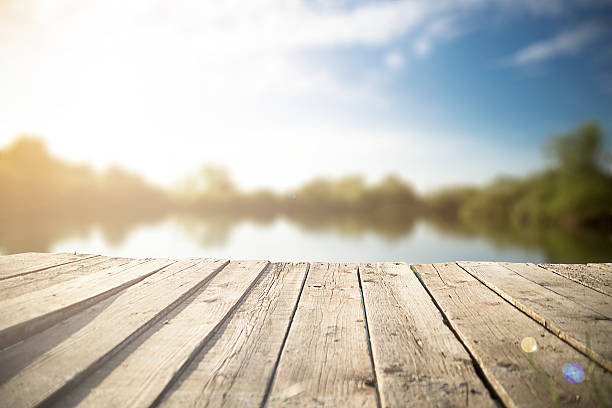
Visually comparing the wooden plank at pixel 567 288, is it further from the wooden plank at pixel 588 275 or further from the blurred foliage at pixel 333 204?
the blurred foliage at pixel 333 204

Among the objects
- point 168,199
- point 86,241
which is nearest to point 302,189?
point 168,199

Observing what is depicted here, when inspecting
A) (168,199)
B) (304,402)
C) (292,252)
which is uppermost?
(168,199)

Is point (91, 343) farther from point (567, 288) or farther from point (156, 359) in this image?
point (567, 288)

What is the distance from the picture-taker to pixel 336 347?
1.13 m

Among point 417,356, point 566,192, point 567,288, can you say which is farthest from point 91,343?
point 566,192

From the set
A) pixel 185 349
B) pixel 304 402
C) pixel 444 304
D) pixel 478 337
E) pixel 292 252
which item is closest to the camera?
pixel 304 402

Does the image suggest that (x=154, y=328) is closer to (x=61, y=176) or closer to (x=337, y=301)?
(x=337, y=301)

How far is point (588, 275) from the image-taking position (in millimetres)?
2021

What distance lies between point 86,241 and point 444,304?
14.5 metres

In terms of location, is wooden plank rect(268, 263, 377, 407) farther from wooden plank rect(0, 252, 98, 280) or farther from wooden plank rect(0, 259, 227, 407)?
wooden plank rect(0, 252, 98, 280)

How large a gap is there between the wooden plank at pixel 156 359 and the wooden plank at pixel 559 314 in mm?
1154

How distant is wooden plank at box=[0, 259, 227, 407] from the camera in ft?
2.78

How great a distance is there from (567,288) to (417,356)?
46.1 inches

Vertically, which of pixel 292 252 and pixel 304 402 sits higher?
pixel 304 402
